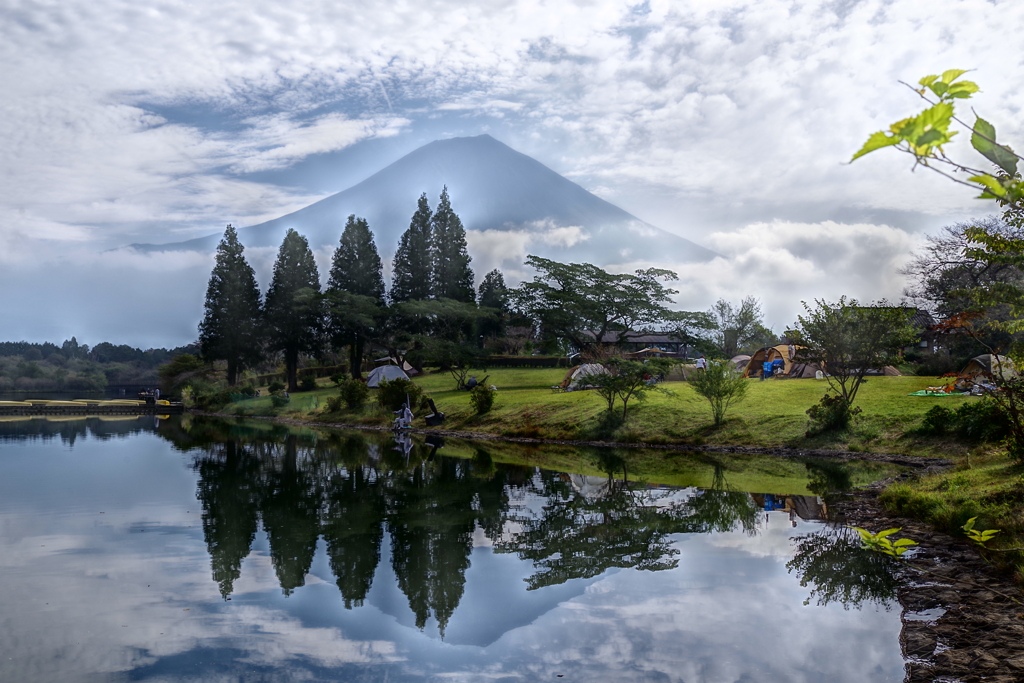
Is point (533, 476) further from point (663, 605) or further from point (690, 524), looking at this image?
point (663, 605)

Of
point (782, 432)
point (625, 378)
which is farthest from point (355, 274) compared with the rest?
point (782, 432)

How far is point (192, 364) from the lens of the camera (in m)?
49.6

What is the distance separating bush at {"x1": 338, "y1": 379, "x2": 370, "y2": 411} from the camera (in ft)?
107

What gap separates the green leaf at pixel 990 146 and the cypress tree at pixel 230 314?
153ft

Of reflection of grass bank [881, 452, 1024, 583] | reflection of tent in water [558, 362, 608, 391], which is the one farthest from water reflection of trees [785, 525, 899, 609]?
reflection of tent in water [558, 362, 608, 391]

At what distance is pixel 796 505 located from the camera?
11.1 m

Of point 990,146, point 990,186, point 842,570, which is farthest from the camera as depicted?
point 842,570

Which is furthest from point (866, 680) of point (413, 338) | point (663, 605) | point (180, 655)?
point (413, 338)

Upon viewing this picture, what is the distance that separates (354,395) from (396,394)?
3377 mm

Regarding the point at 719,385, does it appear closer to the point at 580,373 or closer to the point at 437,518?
the point at 580,373

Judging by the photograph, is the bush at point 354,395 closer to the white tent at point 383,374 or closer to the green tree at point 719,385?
the white tent at point 383,374

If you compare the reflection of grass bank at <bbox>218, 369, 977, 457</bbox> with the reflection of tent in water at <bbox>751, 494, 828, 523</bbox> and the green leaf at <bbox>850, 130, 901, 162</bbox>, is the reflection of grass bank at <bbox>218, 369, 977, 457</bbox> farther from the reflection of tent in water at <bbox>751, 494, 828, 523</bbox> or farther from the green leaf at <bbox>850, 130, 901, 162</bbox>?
the green leaf at <bbox>850, 130, 901, 162</bbox>

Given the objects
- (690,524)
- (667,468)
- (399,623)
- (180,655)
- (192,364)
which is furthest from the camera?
(192,364)

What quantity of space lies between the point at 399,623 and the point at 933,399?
17.8m
